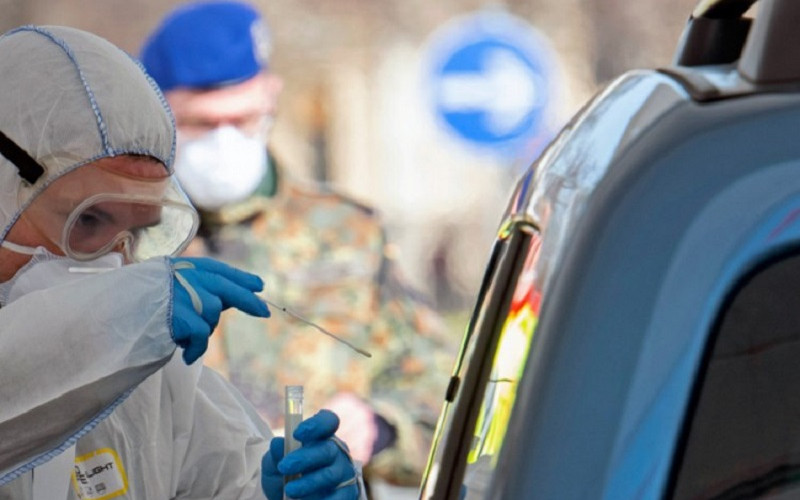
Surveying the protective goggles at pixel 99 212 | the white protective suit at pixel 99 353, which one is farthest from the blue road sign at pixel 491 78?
the protective goggles at pixel 99 212

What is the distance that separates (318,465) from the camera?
2385mm

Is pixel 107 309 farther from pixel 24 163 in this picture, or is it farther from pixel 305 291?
pixel 305 291

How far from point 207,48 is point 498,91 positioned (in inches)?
107

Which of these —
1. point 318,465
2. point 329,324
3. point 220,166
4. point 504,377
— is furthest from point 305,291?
point 504,377

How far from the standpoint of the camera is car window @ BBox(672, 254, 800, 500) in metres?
1.24

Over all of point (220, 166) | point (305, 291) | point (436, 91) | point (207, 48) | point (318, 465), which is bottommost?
point (318, 465)

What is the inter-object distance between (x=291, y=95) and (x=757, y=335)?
739 cm

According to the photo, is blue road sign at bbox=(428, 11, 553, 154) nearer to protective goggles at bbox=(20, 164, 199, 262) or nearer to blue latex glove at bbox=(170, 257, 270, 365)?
protective goggles at bbox=(20, 164, 199, 262)

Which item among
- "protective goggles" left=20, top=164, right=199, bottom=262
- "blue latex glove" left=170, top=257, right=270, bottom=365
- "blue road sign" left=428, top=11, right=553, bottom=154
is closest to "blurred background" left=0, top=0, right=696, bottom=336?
"blue road sign" left=428, top=11, right=553, bottom=154

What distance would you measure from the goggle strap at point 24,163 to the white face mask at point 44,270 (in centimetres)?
11

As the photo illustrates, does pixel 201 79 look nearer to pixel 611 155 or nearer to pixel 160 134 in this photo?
pixel 160 134

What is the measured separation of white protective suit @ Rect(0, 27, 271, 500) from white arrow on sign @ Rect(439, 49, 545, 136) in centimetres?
552

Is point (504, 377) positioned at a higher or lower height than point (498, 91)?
lower

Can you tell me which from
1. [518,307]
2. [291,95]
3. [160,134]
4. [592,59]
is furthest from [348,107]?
[518,307]
